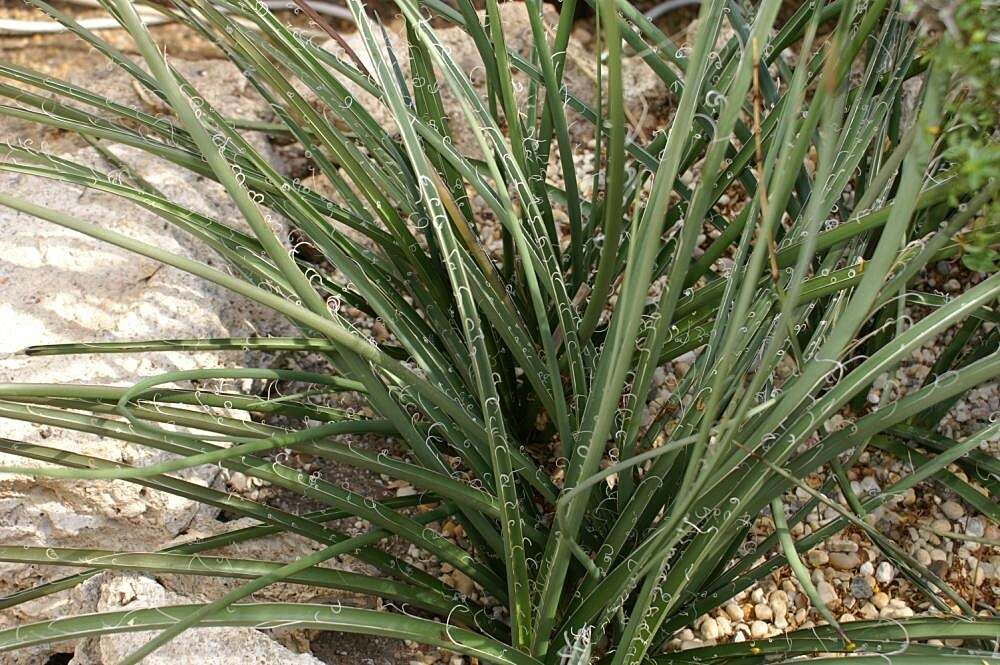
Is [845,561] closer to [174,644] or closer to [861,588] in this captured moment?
[861,588]

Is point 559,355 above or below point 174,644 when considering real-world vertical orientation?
above

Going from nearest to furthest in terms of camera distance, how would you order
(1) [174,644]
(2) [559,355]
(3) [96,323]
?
1. (1) [174,644]
2. (2) [559,355]
3. (3) [96,323]

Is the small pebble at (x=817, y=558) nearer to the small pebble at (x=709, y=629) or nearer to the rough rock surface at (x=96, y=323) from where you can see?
the small pebble at (x=709, y=629)

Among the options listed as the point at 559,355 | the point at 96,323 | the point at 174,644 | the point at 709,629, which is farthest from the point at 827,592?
the point at 96,323

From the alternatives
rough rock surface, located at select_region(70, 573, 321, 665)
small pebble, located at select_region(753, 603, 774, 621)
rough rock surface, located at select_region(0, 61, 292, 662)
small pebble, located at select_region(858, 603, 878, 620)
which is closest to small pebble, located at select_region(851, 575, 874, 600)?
small pebble, located at select_region(858, 603, 878, 620)

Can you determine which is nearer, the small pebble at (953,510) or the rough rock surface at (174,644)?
the rough rock surface at (174,644)

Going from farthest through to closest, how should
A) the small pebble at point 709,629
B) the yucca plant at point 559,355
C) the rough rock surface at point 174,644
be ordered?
the small pebble at point 709,629 < the rough rock surface at point 174,644 < the yucca plant at point 559,355

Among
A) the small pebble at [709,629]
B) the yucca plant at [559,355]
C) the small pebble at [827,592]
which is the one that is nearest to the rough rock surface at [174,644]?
the yucca plant at [559,355]

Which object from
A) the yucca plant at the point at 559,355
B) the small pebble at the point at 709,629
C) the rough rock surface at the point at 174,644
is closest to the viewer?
the yucca plant at the point at 559,355
